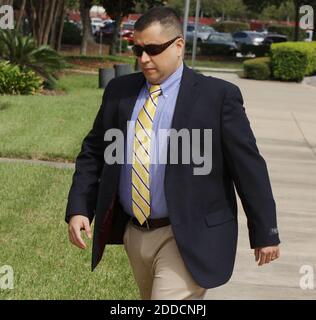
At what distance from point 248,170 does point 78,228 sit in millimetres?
867

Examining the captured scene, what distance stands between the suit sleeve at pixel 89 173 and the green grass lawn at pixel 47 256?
1.93m

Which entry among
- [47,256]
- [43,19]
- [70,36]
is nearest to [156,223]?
[47,256]

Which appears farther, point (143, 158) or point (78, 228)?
point (78, 228)

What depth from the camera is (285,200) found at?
33.6 feet

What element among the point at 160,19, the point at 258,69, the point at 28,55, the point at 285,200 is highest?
the point at 160,19

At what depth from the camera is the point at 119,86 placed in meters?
4.21

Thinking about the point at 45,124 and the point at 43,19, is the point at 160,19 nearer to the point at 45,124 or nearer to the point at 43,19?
the point at 45,124

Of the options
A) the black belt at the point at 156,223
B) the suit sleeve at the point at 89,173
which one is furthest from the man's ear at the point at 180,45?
the black belt at the point at 156,223

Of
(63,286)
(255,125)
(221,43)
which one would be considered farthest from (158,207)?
(221,43)

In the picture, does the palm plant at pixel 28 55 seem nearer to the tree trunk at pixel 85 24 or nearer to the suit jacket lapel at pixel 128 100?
the suit jacket lapel at pixel 128 100

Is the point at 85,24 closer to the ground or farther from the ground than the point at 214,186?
closer to the ground

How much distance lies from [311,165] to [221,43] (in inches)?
1640

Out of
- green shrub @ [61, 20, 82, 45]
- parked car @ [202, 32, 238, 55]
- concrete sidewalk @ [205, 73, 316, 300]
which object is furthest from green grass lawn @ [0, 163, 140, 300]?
green shrub @ [61, 20, 82, 45]

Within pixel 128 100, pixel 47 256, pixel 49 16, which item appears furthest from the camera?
pixel 49 16
